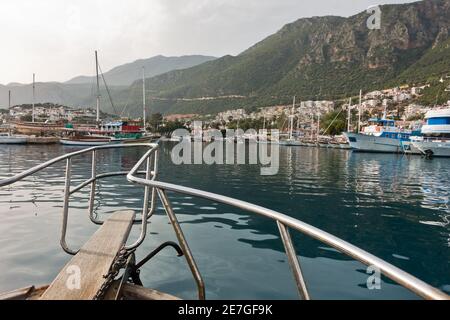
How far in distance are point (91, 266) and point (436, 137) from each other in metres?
68.3

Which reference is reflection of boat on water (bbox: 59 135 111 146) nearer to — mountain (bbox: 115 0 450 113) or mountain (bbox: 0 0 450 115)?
mountain (bbox: 0 0 450 115)

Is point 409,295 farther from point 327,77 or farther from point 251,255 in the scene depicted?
point 327,77

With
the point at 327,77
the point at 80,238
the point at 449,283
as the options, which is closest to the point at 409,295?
the point at 449,283

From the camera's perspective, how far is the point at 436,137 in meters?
59.4

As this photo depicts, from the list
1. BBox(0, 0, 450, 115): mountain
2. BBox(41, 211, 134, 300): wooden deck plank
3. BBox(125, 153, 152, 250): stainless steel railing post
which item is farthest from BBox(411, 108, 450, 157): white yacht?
BBox(0, 0, 450, 115): mountain

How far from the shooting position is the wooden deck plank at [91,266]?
9.84 ft

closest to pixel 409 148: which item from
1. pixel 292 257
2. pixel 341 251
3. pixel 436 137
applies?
pixel 436 137

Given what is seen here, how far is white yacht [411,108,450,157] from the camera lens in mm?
56438

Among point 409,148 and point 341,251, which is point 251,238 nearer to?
point 341,251

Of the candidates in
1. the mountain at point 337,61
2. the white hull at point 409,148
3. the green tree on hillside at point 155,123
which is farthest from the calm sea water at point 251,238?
the mountain at point 337,61

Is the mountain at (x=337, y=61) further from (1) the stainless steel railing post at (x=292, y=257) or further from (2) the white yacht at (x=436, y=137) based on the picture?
(1) the stainless steel railing post at (x=292, y=257)

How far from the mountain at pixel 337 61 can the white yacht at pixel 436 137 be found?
89.4 metres

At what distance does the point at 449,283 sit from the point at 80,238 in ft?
27.0

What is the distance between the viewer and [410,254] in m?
8.14
